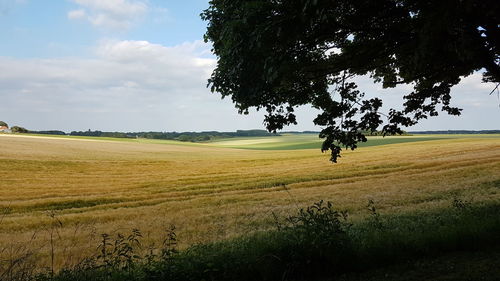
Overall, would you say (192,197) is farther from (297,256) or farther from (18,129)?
(18,129)

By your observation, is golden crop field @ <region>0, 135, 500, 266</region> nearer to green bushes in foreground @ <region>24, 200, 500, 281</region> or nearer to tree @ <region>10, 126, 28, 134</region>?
green bushes in foreground @ <region>24, 200, 500, 281</region>

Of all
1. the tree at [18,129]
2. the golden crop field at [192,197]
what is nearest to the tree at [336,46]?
the golden crop field at [192,197]

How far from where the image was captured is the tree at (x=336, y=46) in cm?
656

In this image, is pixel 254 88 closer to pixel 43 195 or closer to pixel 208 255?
pixel 208 255

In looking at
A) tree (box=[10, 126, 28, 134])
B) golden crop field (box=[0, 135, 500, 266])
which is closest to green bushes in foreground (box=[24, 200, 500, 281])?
golden crop field (box=[0, 135, 500, 266])

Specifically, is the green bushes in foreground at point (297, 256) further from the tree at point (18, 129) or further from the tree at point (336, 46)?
the tree at point (18, 129)

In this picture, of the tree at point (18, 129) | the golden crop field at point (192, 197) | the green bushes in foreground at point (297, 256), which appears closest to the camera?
the green bushes in foreground at point (297, 256)

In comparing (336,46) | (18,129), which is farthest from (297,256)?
(18,129)

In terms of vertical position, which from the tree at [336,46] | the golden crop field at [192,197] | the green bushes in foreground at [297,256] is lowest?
the golden crop field at [192,197]

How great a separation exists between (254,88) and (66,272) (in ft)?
16.5

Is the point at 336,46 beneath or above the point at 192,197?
above

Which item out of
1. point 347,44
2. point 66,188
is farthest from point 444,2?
point 66,188

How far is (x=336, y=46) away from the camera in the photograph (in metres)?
9.41

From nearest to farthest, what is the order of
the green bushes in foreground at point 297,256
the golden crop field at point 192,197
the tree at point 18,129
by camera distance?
1. the green bushes in foreground at point 297,256
2. the golden crop field at point 192,197
3. the tree at point 18,129
